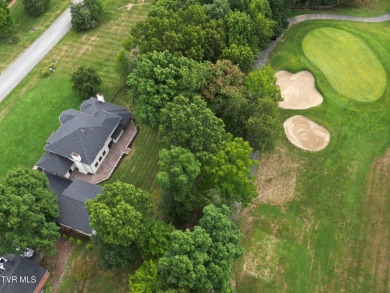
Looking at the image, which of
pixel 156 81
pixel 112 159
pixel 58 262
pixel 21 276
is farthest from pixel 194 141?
pixel 21 276

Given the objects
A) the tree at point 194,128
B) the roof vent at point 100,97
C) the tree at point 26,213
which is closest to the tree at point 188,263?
the tree at point 194,128

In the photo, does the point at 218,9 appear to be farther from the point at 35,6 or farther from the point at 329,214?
the point at 35,6

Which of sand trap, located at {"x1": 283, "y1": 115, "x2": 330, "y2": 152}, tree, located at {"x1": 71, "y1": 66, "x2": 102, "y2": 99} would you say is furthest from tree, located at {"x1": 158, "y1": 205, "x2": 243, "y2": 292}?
tree, located at {"x1": 71, "y1": 66, "x2": 102, "y2": 99}

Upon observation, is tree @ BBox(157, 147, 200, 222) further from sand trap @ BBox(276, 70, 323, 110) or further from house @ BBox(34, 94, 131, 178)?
sand trap @ BBox(276, 70, 323, 110)

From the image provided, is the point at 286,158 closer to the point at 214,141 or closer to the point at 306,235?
the point at 306,235

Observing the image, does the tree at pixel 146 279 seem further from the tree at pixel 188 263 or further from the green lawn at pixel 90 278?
the green lawn at pixel 90 278

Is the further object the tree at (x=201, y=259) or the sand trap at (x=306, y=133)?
the sand trap at (x=306, y=133)
